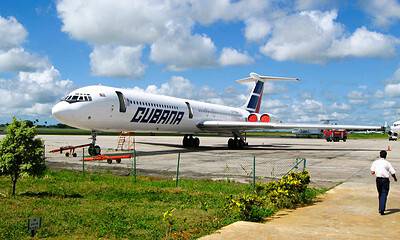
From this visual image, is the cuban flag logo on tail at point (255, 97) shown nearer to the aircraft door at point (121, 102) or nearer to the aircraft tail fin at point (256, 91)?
the aircraft tail fin at point (256, 91)

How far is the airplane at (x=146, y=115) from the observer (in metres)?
23.0

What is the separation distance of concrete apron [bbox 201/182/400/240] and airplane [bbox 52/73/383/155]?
50.8ft

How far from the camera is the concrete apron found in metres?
7.23

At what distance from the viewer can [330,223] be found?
8.23 m

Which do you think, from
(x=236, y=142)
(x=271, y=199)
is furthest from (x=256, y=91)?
(x=271, y=199)

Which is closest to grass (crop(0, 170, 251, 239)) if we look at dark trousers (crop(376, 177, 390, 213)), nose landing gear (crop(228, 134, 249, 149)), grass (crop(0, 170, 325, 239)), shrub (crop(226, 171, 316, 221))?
grass (crop(0, 170, 325, 239))

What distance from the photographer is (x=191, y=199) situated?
1087 cm

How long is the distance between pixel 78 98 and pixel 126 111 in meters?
3.48

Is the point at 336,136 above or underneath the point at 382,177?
above

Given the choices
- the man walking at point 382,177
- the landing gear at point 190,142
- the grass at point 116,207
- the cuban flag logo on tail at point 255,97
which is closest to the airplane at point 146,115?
the landing gear at point 190,142

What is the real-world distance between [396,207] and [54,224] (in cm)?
780

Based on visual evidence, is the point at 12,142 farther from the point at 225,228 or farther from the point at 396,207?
the point at 396,207

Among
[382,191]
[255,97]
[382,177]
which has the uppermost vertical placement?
[255,97]

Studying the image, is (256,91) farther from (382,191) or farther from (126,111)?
(382,191)
